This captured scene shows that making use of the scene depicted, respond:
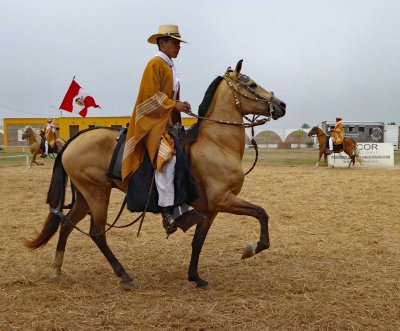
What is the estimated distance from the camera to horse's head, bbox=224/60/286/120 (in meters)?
5.41

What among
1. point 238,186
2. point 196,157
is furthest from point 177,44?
point 238,186

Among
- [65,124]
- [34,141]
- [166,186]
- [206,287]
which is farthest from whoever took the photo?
[65,124]

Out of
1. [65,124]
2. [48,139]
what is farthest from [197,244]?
[65,124]

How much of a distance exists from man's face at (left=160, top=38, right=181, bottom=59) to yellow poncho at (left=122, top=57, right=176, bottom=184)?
20 centimetres

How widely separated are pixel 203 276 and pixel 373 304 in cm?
198

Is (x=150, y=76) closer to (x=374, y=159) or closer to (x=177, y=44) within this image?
(x=177, y=44)

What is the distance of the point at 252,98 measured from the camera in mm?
5422

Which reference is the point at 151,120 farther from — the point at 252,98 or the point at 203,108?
the point at 252,98

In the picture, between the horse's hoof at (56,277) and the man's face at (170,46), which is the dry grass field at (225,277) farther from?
the man's face at (170,46)

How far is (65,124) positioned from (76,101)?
33.7 metres

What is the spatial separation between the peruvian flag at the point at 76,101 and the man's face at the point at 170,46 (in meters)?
7.84

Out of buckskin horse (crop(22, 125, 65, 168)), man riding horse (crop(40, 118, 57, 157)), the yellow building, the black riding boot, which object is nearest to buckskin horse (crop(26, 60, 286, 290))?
the black riding boot

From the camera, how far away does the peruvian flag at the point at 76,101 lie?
12.6 m

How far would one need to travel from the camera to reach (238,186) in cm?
517
